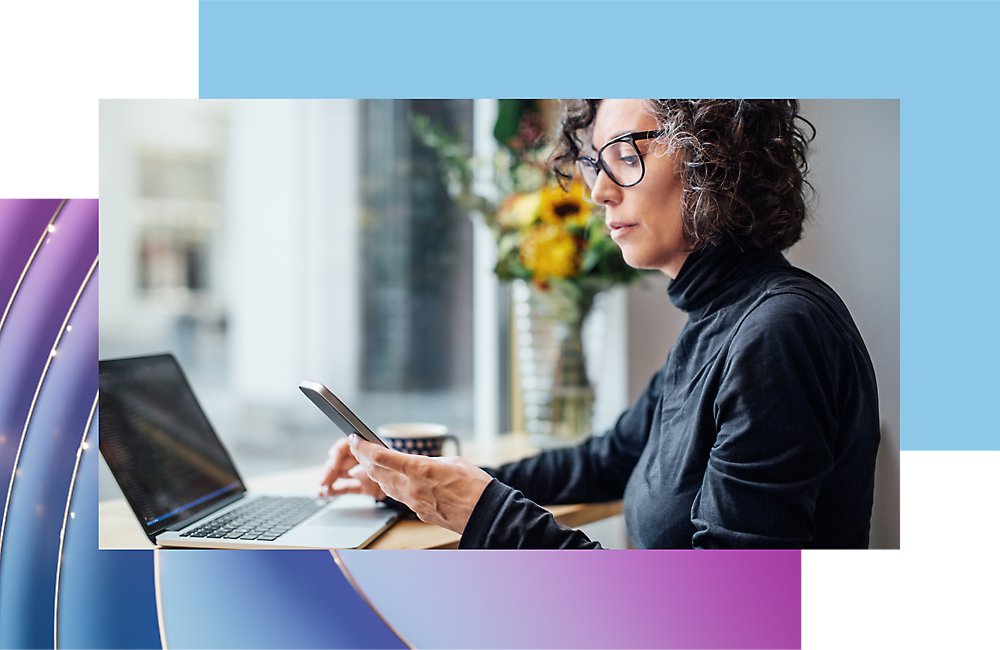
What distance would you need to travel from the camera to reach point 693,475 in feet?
2.36

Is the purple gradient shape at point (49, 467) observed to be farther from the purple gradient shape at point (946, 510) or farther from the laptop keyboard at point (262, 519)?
the purple gradient shape at point (946, 510)

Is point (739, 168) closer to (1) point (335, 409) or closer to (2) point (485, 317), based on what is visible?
(1) point (335, 409)

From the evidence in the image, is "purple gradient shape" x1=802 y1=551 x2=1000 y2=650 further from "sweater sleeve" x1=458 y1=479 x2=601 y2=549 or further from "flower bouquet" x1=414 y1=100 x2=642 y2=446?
"flower bouquet" x1=414 y1=100 x2=642 y2=446

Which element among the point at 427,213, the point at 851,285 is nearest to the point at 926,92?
the point at 851,285

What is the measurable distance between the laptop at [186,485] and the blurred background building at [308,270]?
834mm

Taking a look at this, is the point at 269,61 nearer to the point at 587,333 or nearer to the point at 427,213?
the point at 587,333

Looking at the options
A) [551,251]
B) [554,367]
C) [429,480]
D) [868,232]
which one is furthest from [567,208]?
[429,480]

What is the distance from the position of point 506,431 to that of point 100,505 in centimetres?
109

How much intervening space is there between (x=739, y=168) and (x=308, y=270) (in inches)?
70.8

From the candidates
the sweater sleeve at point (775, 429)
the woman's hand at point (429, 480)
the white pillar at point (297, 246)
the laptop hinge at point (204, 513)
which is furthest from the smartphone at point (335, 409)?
the white pillar at point (297, 246)

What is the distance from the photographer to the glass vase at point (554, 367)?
1.41 meters

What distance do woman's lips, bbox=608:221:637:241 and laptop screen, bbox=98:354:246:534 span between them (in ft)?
1.98

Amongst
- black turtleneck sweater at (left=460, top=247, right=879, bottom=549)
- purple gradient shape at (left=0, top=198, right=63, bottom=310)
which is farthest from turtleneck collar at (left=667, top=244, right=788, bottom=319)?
purple gradient shape at (left=0, top=198, right=63, bottom=310)

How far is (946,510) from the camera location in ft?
2.62
